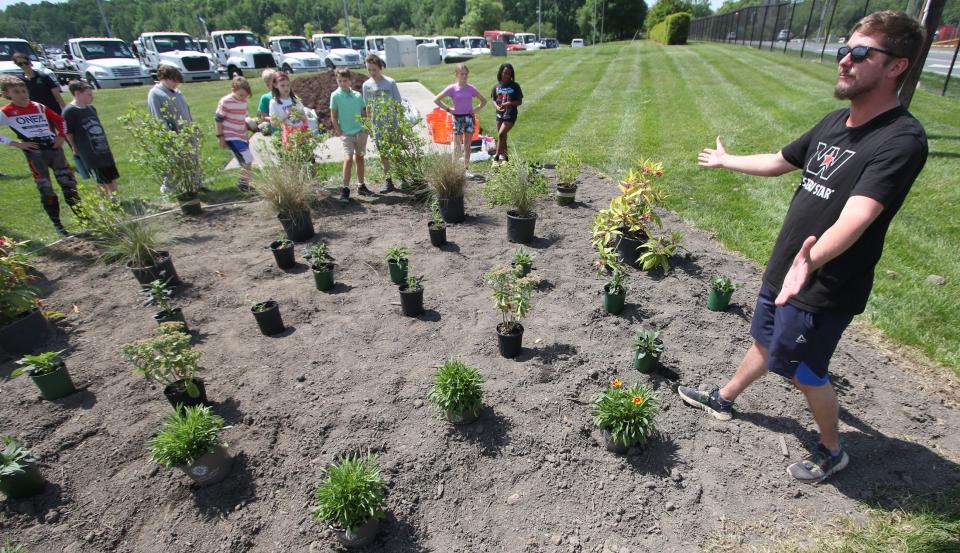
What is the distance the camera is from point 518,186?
5020 millimetres

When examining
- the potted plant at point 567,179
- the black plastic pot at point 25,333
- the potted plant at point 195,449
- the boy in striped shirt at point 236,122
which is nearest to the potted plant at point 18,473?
the potted plant at point 195,449

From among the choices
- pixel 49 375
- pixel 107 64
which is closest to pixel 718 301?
pixel 49 375

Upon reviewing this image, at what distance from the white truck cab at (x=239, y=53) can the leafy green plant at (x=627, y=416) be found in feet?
82.7

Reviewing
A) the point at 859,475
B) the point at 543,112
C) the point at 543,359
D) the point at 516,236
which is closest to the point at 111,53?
the point at 543,112

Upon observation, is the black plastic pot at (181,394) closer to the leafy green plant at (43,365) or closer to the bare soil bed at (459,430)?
the bare soil bed at (459,430)

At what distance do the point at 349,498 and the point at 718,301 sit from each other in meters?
3.22

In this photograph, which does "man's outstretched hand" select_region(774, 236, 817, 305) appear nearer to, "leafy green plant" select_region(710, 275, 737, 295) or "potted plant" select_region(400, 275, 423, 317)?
"leafy green plant" select_region(710, 275, 737, 295)

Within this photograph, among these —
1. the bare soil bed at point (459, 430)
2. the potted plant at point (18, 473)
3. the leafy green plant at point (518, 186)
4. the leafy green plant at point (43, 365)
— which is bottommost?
the bare soil bed at point (459, 430)

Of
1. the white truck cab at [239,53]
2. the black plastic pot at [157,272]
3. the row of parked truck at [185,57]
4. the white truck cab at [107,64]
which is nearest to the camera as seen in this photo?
the black plastic pot at [157,272]

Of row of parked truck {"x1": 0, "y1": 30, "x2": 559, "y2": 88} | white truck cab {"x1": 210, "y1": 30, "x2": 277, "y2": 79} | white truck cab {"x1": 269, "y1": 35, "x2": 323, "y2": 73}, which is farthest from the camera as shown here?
white truck cab {"x1": 210, "y1": 30, "x2": 277, "y2": 79}

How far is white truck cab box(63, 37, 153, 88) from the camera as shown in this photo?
19.7m

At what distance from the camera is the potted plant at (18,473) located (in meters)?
2.43

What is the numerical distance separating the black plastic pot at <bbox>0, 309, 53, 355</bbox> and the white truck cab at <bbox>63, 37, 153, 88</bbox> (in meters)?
21.9

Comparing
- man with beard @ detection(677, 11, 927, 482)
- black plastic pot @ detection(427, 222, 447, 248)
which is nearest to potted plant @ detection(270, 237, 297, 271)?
black plastic pot @ detection(427, 222, 447, 248)
